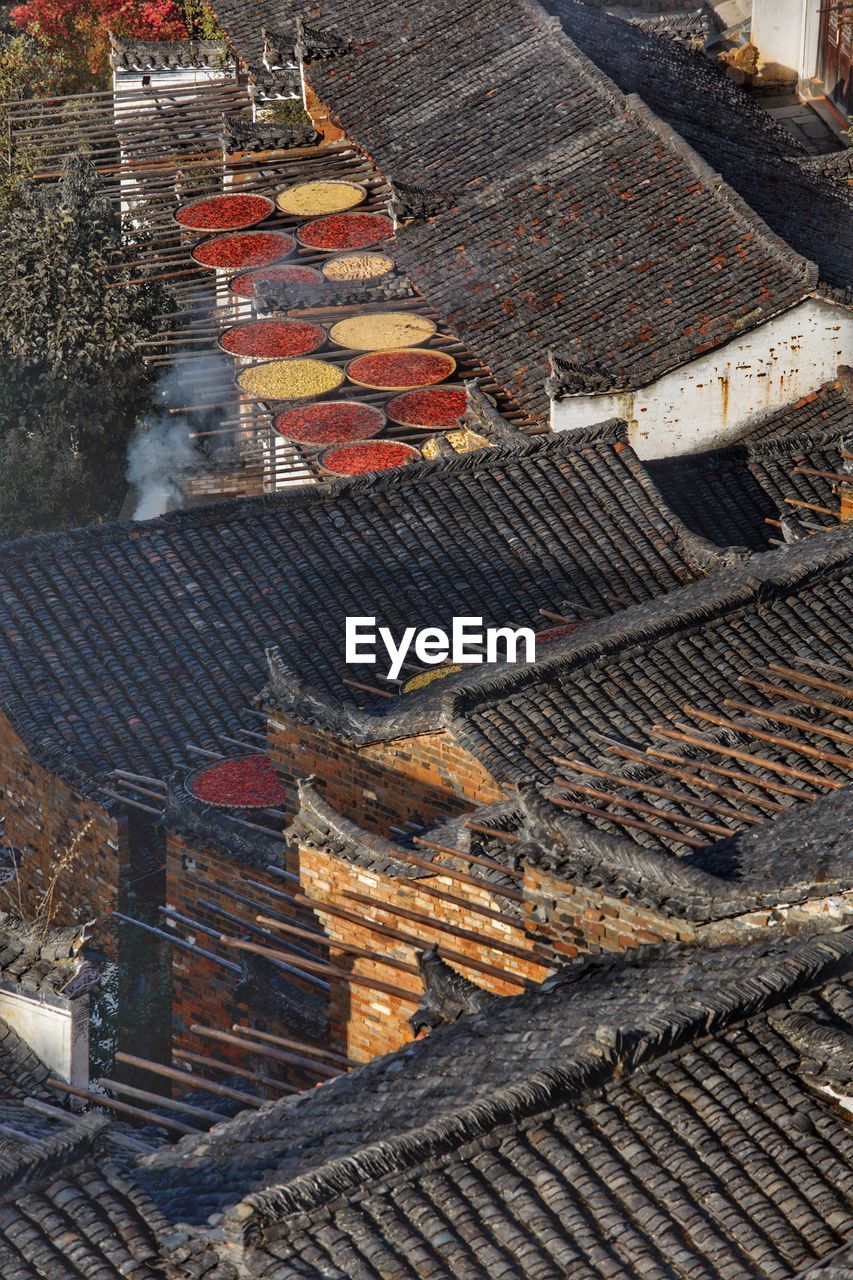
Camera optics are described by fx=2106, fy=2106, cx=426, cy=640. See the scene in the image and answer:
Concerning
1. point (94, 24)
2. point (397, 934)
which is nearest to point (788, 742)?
point (397, 934)

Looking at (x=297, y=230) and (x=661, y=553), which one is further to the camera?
(x=297, y=230)

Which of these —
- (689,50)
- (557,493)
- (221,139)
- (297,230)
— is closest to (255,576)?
(557,493)

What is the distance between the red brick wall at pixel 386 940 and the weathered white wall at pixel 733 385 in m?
13.3

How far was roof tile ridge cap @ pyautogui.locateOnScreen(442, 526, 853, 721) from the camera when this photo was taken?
2119 cm

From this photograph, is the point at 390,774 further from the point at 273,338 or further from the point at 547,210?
the point at 547,210

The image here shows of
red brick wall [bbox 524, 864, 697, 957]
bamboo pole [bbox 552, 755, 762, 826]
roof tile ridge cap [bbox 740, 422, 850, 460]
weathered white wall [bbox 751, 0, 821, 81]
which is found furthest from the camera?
weathered white wall [bbox 751, 0, 821, 81]

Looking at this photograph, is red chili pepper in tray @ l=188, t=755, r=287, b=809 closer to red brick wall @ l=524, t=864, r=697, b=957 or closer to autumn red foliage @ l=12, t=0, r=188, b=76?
red brick wall @ l=524, t=864, r=697, b=957

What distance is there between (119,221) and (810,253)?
13362 millimetres

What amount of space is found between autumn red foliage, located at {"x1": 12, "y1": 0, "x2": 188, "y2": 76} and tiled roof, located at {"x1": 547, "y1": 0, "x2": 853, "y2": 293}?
11254mm

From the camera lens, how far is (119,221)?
1537 inches

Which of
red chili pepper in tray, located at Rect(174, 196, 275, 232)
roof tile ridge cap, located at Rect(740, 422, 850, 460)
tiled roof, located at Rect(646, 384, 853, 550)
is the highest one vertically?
red chili pepper in tray, located at Rect(174, 196, 275, 232)

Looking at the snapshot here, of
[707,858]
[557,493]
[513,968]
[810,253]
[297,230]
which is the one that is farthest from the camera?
[297,230]

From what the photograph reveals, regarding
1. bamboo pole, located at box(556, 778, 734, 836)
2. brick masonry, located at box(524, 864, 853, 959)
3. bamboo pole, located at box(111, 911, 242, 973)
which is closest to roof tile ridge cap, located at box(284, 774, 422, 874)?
bamboo pole, located at box(556, 778, 734, 836)

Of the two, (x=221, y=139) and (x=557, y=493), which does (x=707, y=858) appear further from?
(x=221, y=139)
